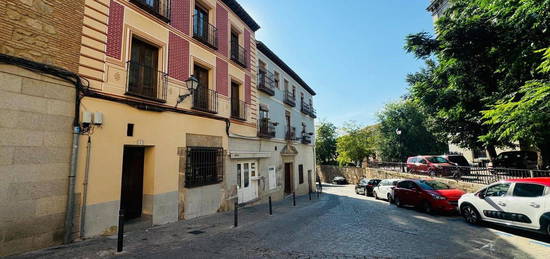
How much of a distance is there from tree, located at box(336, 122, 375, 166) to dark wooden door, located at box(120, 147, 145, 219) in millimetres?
33286

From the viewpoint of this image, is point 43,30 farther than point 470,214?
No

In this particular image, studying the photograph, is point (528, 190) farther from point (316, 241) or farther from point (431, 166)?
point (431, 166)

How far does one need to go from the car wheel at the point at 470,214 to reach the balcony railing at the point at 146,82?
438 inches

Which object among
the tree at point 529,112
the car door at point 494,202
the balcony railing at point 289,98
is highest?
the balcony railing at point 289,98

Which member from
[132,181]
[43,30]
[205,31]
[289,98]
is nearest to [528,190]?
[132,181]

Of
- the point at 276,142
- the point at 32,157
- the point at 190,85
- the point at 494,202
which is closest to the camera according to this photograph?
the point at 32,157

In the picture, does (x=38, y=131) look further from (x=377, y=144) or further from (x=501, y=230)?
(x=377, y=144)

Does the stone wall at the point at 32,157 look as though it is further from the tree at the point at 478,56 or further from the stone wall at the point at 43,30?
the tree at the point at 478,56

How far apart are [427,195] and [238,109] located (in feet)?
31.8

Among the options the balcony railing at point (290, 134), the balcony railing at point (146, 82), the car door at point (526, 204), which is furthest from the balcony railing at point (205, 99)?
the car door at point (526, 204)

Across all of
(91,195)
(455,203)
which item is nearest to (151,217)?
(91,195)

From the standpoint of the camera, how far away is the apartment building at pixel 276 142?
40.4 feet

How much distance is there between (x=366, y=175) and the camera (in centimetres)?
3078

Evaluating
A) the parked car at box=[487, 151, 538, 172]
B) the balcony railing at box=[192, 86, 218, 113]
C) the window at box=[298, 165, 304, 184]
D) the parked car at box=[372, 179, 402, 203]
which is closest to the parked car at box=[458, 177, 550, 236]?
the parked car at box=[372, 179, 402, 203]
